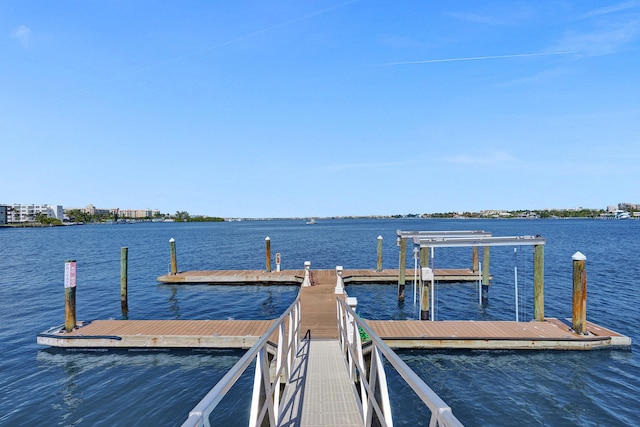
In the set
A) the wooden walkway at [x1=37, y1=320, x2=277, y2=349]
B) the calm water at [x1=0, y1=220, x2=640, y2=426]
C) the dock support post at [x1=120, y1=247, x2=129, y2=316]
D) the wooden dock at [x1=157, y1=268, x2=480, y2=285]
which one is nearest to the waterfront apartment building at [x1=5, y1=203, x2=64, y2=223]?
the wooden dock at [x1=157, y1=268, x2=480, y2=285]

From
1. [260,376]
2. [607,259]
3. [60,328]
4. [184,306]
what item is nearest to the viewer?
[260,376]

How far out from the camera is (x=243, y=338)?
1198cm

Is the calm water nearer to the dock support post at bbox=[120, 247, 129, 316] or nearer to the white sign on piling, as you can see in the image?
the dock support post at bbox=[120, 247, 129, 316]

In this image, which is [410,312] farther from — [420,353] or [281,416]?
[281,416]

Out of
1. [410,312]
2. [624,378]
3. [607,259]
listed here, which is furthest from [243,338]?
[607,259]

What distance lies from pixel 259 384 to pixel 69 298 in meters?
12.5

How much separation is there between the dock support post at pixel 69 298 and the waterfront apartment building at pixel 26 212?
209 metres

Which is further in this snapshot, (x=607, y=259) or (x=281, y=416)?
(x=607, y=259)

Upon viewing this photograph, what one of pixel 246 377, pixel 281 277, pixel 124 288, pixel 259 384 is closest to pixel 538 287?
pixel 246 377

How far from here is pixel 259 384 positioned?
4008 mm

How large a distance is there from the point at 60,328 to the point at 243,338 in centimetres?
705

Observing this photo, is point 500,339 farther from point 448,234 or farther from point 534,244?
point 448,234

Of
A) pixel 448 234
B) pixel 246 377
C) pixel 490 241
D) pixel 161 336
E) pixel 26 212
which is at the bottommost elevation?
pixel 246 377

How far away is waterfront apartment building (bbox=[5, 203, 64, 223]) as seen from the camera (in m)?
180
